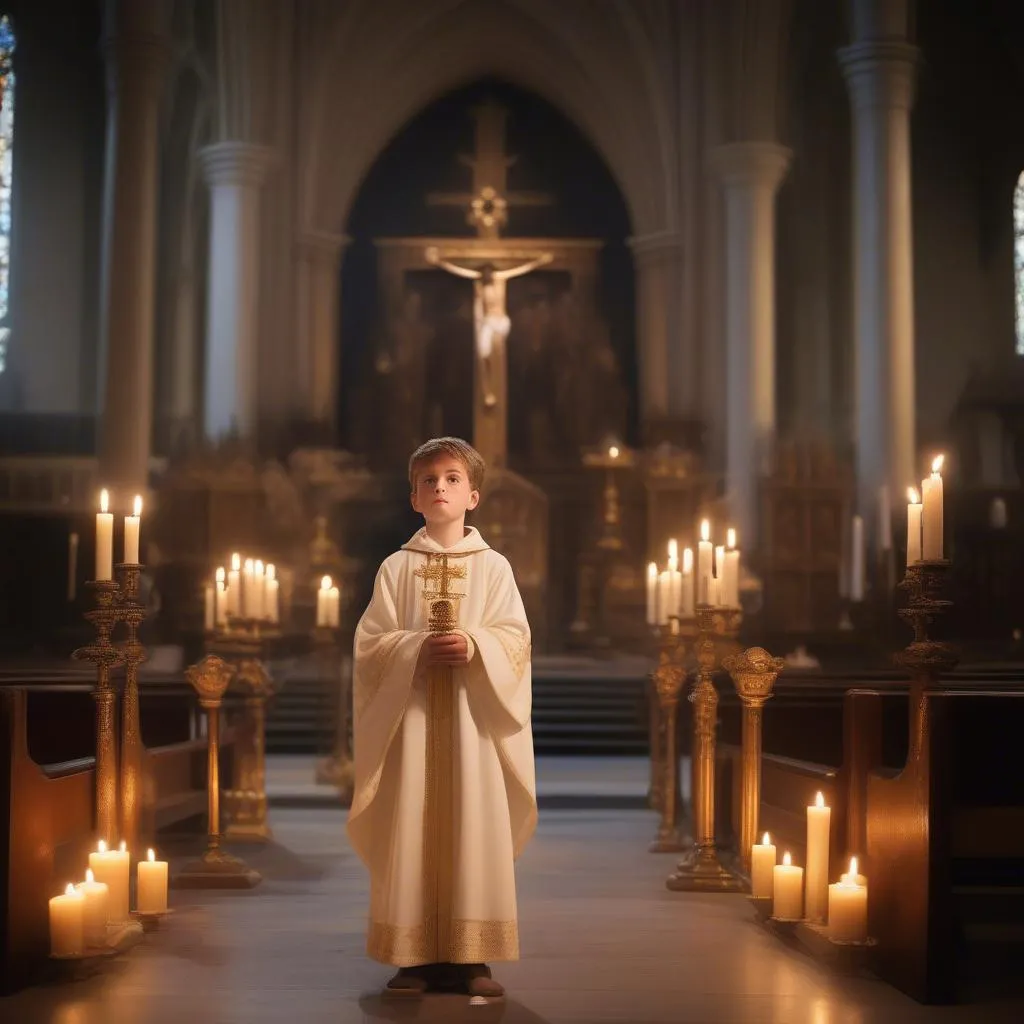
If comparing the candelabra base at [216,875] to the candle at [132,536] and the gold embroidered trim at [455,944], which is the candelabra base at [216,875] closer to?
the candle at [132,536]

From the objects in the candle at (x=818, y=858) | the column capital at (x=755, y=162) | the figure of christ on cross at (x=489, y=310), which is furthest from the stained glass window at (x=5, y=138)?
the candle at (x=818, y=858)

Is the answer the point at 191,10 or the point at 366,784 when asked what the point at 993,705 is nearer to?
the point at 366,784

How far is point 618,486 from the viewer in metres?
20.2

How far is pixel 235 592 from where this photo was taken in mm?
8531

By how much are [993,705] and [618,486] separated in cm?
1530

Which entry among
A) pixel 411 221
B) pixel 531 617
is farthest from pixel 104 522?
pixel 411 221

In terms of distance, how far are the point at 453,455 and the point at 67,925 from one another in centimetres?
187

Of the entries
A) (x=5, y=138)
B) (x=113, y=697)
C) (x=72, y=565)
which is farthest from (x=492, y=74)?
(x=113, y=697)

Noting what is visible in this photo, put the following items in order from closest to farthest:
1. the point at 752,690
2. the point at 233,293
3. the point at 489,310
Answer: the point at 752,690, the point at 233,293, the point at 489,310

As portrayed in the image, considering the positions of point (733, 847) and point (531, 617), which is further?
point (531, 617)

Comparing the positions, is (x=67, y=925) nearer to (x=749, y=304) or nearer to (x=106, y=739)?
(x=106, y=739)

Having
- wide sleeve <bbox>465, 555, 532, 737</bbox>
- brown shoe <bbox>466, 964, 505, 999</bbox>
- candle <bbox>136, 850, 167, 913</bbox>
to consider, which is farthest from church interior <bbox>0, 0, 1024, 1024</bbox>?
wide sleeve <bbox>465, 555, 532, 737</bbox>

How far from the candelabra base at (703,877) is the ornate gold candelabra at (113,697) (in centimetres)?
228

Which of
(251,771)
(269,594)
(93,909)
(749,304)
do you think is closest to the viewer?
(93,909)
